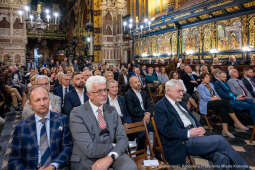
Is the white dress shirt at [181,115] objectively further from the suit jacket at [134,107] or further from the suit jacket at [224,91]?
the suit jacket at [224,91]

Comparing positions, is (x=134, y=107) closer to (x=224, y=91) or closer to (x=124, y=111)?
(x=124, y=111)

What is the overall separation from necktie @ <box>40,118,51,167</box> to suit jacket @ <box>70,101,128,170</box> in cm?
25

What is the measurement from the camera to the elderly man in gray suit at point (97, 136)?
77.4 inches

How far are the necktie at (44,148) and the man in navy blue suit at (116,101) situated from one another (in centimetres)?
168

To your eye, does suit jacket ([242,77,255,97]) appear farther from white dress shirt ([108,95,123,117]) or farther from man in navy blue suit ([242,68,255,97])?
white dress shirt ([108,95,123,117])

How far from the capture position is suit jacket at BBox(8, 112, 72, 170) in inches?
72.4

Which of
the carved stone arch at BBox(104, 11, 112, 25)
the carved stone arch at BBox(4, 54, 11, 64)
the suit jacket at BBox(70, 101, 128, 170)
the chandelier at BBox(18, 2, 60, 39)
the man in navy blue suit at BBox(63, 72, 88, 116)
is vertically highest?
the carved stone arch at BBox(104, 11, 112, 25)

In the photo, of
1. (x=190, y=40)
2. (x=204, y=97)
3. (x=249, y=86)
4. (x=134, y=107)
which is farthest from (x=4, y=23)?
(x=249, y=86)

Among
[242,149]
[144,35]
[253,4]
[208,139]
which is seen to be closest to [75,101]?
Answer: [208,139]

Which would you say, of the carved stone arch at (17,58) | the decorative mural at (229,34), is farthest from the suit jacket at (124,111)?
the carved stone arch at (17,58)

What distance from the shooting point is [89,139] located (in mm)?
2008

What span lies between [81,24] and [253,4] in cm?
2021

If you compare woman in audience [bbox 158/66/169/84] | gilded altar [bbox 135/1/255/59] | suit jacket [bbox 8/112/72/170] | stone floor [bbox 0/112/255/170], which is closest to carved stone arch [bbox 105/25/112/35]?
gilded altar [bbox 135/1/255/59]

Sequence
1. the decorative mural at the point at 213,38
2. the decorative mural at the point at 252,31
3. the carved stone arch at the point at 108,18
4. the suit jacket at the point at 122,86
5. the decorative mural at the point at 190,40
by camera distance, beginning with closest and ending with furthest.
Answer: the suit jacket at the point at 122,86 → the decorative mural at the point at 252,31 → the decorative mural at the point at 213,38 → the decorative mural at the point at 190,40 → the carved stone arch at the point at 108,18
